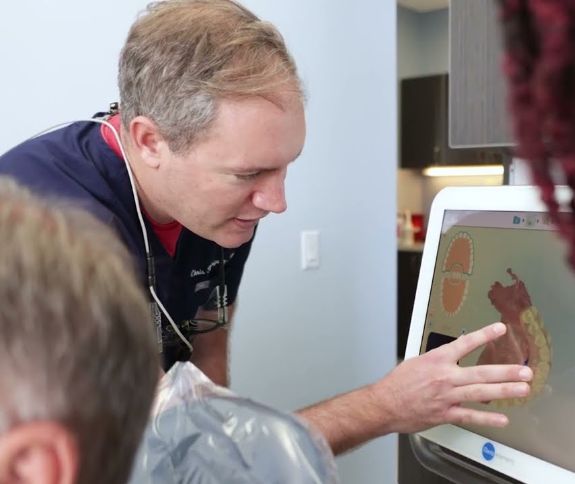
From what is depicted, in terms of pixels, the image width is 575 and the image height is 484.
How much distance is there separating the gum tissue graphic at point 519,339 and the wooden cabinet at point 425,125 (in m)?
2.80

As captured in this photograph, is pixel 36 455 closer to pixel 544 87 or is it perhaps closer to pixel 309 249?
pixel 544 87

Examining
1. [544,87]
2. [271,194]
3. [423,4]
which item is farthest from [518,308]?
[423,4]

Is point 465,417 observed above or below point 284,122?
below

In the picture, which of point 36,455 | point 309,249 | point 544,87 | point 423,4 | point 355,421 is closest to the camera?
point 544,87

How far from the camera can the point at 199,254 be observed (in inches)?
42.0

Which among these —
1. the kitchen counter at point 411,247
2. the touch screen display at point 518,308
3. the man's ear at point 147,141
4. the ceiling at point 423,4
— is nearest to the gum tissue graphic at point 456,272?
the touch screen display at point 518,308

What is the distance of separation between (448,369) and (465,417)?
0.06 m

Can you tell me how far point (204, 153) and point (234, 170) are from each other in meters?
0.05

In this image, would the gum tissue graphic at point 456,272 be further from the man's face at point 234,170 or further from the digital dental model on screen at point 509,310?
the man's face at point 234,170

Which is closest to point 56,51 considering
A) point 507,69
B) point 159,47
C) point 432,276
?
point 159,47

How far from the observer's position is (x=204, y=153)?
2.89 feet

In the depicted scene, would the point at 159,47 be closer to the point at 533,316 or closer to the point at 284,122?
the point at 284,122

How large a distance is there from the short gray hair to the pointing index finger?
403 millimetres

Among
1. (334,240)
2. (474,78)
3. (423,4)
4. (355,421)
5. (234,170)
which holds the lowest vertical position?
(355,421)
